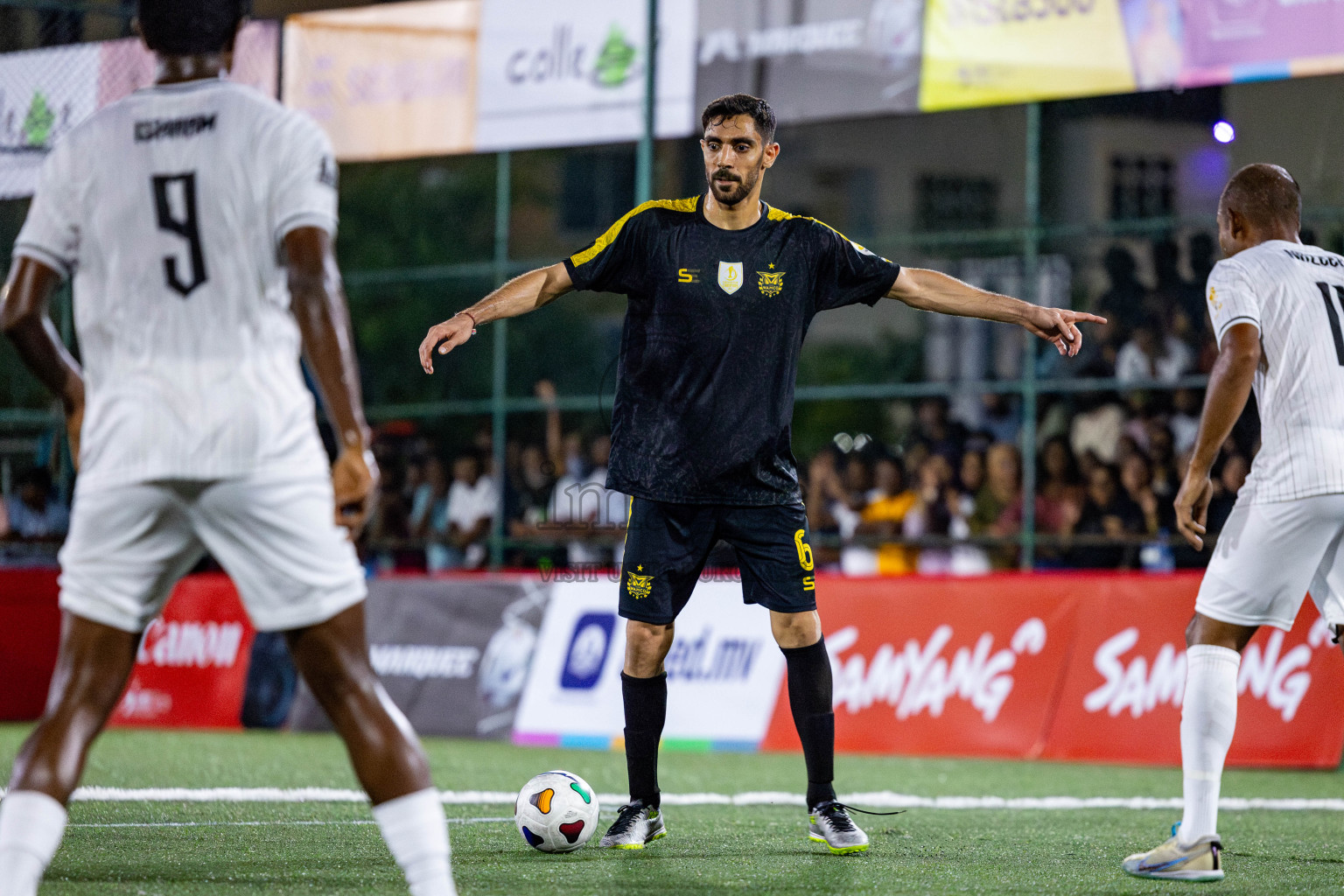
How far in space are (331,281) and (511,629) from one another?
880cm

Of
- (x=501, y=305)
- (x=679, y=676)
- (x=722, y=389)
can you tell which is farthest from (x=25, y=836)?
(x=679, y=676)

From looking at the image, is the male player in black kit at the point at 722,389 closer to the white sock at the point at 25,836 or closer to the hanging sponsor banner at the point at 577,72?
the white sock at the point at 25,836

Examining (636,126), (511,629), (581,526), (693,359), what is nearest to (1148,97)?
(636,126)

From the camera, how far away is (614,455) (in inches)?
247

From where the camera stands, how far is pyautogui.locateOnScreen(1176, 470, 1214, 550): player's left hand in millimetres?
5375

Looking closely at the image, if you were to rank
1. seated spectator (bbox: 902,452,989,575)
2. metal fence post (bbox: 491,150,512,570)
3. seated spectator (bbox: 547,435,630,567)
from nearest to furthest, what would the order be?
1. seated spectator (bbox: 902,452,989,575)
2. metal fence post (bbox: 491,150,512,570)
3. seated spectator (bbox: 547,435,630,567)

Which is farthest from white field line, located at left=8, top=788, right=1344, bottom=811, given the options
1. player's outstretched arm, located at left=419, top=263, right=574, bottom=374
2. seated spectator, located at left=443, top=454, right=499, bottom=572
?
seated spectator, located at left=443, top=454, right=499, bottom=572

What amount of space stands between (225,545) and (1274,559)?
3.32 meters

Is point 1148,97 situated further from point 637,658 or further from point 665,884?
point 665,884

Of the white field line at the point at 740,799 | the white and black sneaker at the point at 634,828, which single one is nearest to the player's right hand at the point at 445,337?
the white and black sneaker at the point at 634,828

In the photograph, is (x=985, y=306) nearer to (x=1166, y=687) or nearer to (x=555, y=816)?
(x=555, y=816)

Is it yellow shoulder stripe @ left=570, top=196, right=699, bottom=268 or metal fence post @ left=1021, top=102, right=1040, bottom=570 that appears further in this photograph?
metal fence post @ left=1021, top=102, right=1040, bottom=570

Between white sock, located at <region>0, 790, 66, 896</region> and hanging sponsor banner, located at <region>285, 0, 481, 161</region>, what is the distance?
12.3m

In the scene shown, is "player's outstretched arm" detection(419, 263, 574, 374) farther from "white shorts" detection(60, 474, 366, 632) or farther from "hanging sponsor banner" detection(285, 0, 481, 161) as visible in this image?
"hanging sponsor banner" detection(285, 0, 481, 161)
